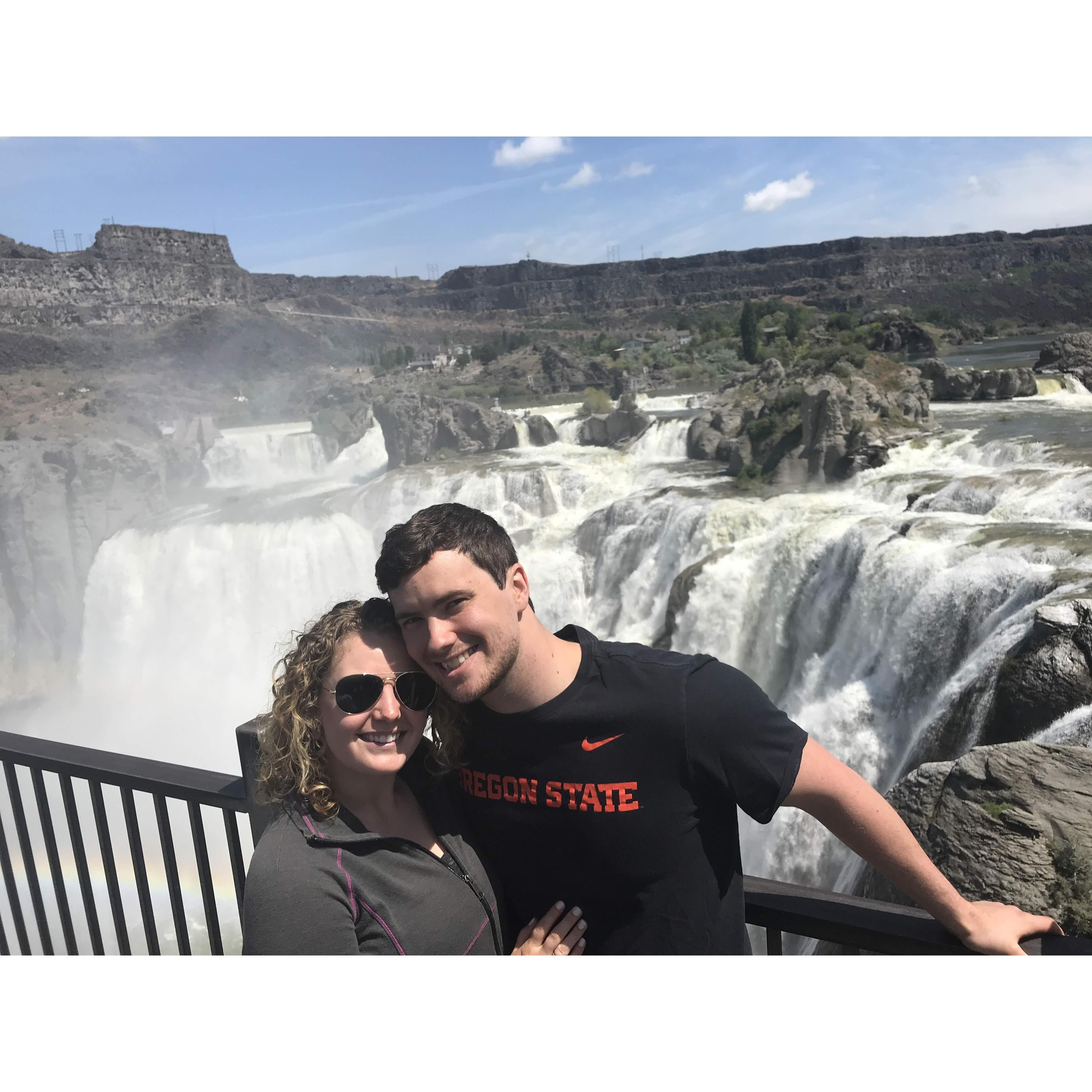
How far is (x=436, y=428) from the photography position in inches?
864

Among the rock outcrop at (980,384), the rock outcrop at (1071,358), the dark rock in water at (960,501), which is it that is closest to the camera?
the dark rock in water at (960,501)

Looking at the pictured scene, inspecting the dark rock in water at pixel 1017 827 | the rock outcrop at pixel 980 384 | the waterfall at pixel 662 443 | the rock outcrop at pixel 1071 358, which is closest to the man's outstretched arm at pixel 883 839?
the dark rock in water at pixel 1017 827

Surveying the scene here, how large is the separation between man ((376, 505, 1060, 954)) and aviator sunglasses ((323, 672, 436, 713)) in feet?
0.10

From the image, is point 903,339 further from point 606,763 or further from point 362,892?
point 362,892

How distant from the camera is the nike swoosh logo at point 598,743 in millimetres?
1333

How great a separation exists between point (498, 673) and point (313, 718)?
0.27 m

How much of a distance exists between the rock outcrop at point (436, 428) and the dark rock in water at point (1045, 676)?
15887 mm

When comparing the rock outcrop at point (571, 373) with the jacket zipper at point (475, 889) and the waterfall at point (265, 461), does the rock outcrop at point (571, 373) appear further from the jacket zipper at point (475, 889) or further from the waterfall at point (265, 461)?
the jacket zipper at point (475, 889)

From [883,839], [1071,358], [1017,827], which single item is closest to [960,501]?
[1017,827]

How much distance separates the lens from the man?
1.29 m

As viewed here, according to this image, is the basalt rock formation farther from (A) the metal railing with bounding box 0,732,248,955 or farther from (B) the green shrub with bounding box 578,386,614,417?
(A) the metal railing with bounding box 0,732,248,955

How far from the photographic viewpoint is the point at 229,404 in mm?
32438

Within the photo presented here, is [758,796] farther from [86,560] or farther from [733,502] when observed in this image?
[86,560]

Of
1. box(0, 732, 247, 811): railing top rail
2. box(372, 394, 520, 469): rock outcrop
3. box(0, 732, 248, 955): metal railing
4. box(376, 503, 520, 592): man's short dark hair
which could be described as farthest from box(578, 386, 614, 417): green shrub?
box(376, 503, 520, 592): man's short dark hair
